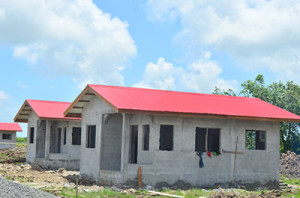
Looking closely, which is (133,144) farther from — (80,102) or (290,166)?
(290,166)

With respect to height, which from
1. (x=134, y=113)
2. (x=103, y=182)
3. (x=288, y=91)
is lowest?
(x=103, y=182)

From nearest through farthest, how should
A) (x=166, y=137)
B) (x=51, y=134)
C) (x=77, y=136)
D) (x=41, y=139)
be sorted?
(x=166, y=137) < (x=77, y=136) < (x=41, y=139) < (x=51, y=134)

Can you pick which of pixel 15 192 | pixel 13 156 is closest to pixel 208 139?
pixel 15 192

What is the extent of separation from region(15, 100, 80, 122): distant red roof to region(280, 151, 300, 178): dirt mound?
1292cm

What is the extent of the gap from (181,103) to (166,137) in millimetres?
1713

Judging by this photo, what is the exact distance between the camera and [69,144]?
87.4 ft

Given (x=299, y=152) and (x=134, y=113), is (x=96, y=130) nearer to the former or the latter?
(x=134, y=113)

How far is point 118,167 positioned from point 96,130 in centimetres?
193

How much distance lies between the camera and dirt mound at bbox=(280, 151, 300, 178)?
27.1m


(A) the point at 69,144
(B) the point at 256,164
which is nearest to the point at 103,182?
(B) the point at 256,164

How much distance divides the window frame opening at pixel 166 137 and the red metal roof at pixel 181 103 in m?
0.89

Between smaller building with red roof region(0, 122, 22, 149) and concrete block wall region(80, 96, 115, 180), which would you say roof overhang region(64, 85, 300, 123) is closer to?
concrete block wall region(80, 96, 115, 180)

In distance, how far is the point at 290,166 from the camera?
27.9 metres

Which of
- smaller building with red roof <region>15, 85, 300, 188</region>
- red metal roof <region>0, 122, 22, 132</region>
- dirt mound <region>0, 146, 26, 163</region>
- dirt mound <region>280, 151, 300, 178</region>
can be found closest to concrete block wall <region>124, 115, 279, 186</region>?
smaller building with red roof <region>15, 85, 300, 188</region>
